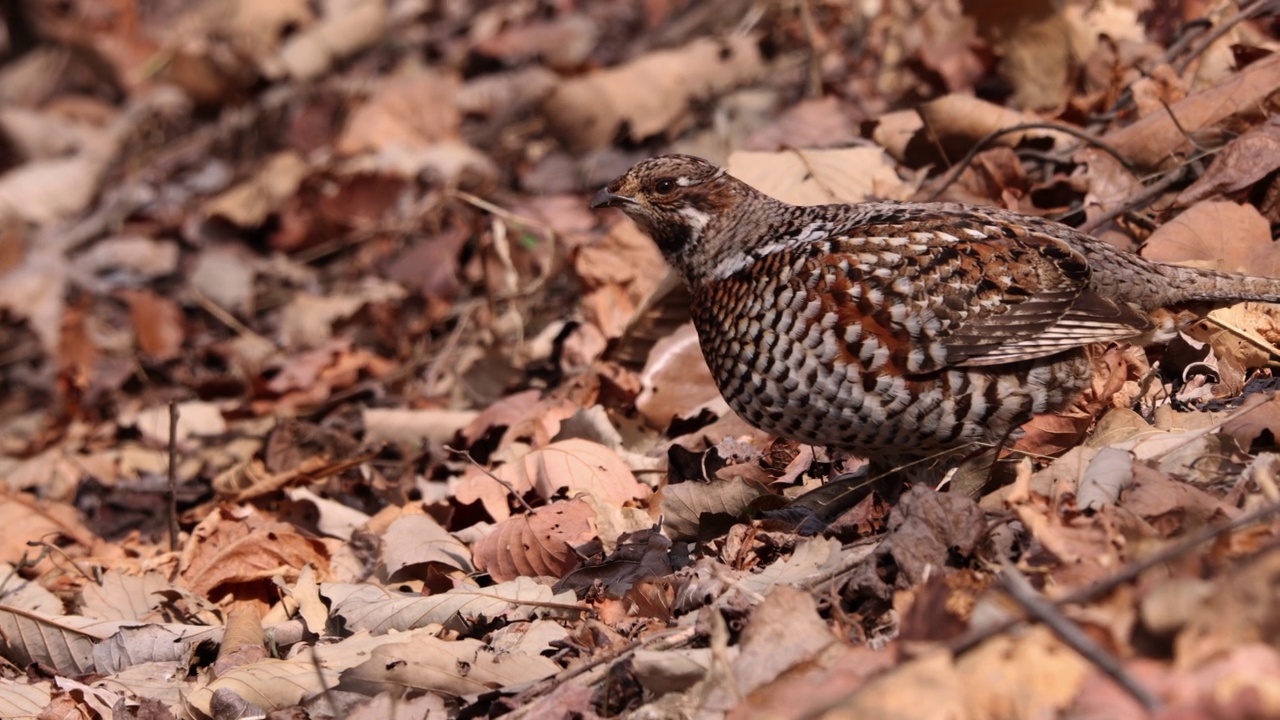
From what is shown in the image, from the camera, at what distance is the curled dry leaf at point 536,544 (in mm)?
5219

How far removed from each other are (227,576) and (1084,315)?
344 centimetres

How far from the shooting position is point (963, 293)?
4742mm

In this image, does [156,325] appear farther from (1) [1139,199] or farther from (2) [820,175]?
(1) [1139,199]

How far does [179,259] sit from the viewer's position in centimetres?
1186

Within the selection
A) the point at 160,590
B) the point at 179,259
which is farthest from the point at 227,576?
the point at 179,259

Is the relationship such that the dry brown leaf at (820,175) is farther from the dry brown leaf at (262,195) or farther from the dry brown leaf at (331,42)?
the dry brown leaf at (331,42)

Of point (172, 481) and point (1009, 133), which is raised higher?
point (1009, 133)

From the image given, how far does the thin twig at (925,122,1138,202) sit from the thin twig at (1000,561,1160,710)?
405 cm

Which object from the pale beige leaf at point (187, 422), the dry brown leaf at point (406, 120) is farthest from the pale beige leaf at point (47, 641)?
the dry brown leaf at point (406, 120)

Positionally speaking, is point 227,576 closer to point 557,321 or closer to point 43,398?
point 557,321

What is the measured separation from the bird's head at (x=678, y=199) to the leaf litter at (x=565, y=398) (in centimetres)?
85

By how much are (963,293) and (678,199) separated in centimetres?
133

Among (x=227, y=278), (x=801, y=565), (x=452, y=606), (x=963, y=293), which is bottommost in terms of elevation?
(x=227, y=278)

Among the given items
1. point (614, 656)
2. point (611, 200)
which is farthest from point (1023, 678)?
point (611, 200)
